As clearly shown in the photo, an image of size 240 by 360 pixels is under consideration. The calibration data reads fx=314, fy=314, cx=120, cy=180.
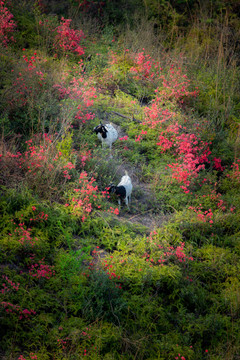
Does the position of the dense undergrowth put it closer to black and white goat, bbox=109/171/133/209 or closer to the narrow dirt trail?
the narrow dirt trail

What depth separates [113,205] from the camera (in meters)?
5.01

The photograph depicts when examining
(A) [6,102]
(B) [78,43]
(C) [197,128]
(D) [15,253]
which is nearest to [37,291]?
(D) [15,253]

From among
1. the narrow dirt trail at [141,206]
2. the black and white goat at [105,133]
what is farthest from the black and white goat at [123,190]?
the black and white goat at [105,133]

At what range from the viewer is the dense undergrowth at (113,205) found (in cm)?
327

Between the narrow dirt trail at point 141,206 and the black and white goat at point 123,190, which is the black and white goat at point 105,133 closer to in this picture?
the narrow dirt trail at point 141,206

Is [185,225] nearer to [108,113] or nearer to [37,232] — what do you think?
[37,232]

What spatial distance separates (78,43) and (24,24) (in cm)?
149

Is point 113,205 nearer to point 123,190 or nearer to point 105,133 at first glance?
point 123,190

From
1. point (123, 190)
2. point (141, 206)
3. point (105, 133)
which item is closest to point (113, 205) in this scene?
point (123, 190)

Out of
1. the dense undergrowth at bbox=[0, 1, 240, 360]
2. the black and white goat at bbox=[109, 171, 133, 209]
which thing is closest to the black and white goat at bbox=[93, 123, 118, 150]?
the dense undergrowth at bbox=[0, 1, 240, 360]

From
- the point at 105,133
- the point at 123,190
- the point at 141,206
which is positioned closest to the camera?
the point at 123,190

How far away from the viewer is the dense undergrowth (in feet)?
10.7

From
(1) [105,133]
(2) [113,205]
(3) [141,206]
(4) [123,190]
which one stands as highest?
(1) [105,133]

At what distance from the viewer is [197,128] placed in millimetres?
6738
